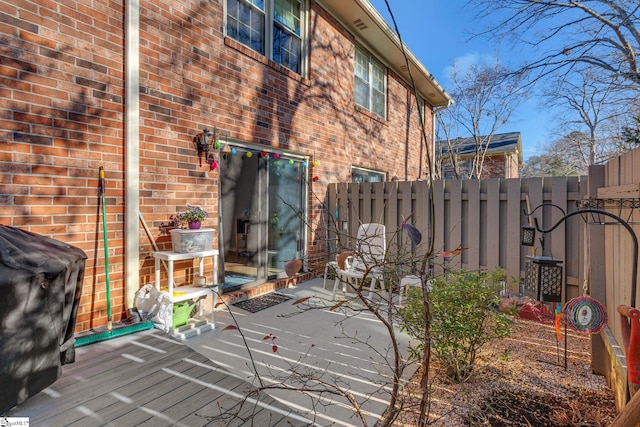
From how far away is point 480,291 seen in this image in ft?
7.84

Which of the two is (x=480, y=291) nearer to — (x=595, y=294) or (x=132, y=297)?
(x=595, y=294)

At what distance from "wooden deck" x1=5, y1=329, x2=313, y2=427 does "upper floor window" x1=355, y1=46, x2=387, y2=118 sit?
20.8 feet

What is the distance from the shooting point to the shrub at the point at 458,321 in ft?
7.50

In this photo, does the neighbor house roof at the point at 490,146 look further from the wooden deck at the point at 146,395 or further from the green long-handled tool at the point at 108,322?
the wooden deck at the point at 146,395

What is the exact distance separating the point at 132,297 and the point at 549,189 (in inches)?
200

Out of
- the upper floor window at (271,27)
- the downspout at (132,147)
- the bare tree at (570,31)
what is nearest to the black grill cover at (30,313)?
the downspout at (132,147)

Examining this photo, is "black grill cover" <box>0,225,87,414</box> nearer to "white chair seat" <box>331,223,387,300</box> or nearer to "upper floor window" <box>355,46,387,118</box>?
"white chair seat" <box>331,223,387,300</box>

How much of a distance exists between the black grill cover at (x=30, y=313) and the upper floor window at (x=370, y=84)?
642 centimetres

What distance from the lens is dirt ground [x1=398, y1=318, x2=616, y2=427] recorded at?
2010mm

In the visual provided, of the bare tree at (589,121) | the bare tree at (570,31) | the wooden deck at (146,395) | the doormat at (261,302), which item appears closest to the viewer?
the wooden deck at (146,395)

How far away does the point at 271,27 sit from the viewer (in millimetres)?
4957

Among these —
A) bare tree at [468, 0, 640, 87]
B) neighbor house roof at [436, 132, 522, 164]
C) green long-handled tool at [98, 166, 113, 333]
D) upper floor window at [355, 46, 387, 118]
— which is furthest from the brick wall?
neighbor house roof at [436, 132, 522, 164]

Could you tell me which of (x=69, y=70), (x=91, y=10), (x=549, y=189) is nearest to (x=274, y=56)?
(x=91, y=10)

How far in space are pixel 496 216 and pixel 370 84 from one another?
4611 millimetres
